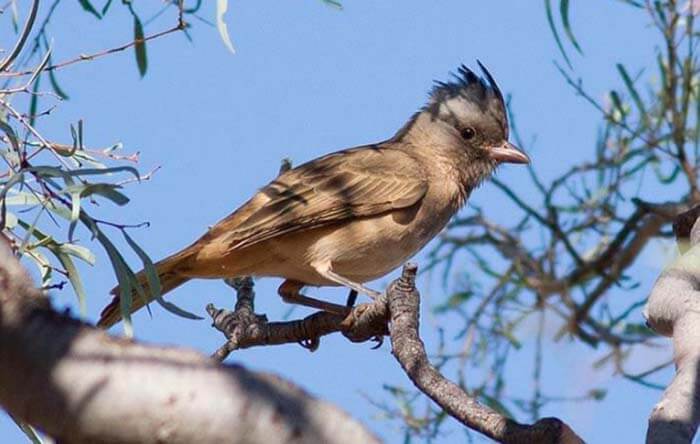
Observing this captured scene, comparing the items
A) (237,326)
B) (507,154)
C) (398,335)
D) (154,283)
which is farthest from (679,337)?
(507,154)

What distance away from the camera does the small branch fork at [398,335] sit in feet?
9.30

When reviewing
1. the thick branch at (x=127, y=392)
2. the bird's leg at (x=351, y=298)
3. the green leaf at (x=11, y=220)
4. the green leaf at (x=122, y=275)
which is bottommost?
the thick branch at (x=127, y=392)

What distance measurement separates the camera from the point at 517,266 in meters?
6.54

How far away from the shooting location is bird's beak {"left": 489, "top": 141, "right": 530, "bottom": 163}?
6172 millimetres

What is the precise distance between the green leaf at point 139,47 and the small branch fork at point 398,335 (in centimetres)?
88

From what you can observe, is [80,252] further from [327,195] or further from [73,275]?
[327,195]

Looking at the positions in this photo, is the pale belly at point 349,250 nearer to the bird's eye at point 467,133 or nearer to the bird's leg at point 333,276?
the bird's leg at point 333,276

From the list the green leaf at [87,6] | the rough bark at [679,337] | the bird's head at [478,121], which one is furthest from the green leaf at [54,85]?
the bird's head at [478,121]

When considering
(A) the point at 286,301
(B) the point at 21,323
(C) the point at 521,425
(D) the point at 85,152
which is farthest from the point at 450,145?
(B) the point at 21,323

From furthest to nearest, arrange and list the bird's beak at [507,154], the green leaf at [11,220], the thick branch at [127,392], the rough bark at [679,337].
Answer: the bird's beak at [507,154] → the green leaf at [11,220] → the rough bark at [679,337] → the thick branch at [127,392]

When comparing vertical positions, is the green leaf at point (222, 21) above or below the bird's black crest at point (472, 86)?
below

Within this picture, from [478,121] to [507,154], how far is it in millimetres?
199

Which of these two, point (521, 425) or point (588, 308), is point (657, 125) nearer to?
point (588, 308)

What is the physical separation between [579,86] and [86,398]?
13.9 feet
